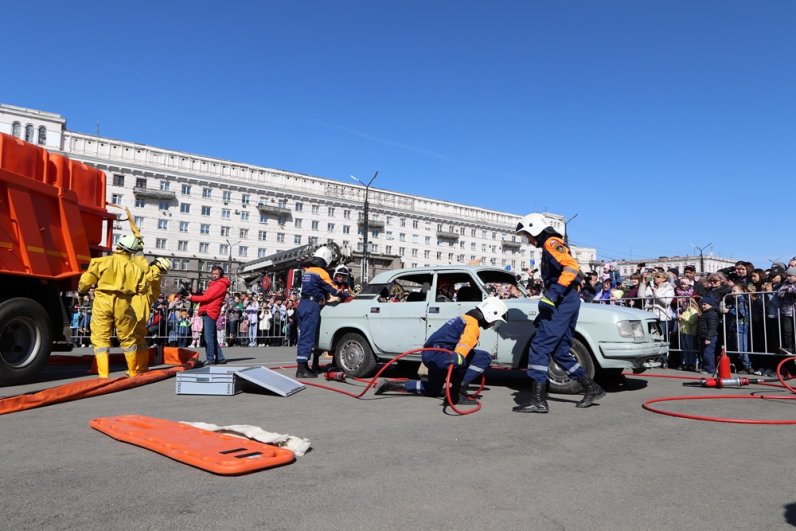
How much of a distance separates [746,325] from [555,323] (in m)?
5.86

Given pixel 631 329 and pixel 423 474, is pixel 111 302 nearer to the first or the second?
pixel 423 474

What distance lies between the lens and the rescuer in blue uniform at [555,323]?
5.96 m

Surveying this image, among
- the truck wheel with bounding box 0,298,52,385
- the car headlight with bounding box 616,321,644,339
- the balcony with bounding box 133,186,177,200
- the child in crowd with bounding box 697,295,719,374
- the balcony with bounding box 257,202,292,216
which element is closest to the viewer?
the car headlight with bounding box 616,321,644,339

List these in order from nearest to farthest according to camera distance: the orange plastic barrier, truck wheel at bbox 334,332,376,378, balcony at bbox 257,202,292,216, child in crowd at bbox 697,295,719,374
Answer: the orange plastic barrier < truck wheel at bbox 334,332,376,378 < child in crowd at bbox 697,295,719,374 < balcony at bbox 257,202,292,216

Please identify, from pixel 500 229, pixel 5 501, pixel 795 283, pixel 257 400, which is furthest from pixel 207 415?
pixel 500 229

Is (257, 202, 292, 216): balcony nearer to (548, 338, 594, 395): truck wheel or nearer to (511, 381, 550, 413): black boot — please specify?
(548, 338, 594, 395): truck wheel

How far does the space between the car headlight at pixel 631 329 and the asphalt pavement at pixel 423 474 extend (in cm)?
118

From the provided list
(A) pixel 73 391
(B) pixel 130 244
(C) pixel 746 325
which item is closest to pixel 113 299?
(B) pixel 130 244

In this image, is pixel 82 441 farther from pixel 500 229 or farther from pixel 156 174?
pixel 500 229

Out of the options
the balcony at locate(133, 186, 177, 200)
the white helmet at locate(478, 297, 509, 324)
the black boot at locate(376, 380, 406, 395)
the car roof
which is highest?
the balcony at locate(133, 186, 177, 200)


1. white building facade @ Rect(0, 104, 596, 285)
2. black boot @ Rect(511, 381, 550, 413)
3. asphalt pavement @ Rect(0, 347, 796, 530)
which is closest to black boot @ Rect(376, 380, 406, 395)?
asphalt pavement @ Rect(0, 347, 796, 530)

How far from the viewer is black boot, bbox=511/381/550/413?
5.85 metres

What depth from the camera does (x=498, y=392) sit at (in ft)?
24.1

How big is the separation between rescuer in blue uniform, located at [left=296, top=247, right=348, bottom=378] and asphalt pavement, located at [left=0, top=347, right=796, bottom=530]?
2.58 m
